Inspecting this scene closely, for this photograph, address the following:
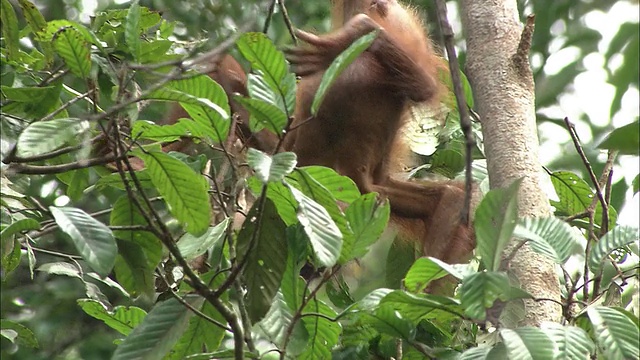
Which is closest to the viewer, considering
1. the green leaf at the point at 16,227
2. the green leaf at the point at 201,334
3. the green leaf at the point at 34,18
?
the green leaf at the point at 16,227

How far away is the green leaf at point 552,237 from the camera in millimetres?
1893

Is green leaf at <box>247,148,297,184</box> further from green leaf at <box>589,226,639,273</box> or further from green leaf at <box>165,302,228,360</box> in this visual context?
green leaf at <box>589,226,639,273</box>

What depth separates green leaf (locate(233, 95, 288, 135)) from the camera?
1880 millimetres

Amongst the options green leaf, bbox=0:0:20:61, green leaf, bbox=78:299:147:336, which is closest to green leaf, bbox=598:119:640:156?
green leaf, bbox=78:299:147:336

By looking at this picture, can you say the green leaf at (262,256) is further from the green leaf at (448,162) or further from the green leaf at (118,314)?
the green leaf at (448,162)

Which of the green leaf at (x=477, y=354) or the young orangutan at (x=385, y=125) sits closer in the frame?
the green leaf at (x=477, y=354)

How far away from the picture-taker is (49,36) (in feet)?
7.75

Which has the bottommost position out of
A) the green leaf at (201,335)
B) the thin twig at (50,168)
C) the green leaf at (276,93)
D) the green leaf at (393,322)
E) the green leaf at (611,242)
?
the green leaf at (201,335)

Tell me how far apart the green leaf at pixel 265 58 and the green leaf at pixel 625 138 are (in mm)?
1061

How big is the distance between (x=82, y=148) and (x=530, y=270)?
1172 mm

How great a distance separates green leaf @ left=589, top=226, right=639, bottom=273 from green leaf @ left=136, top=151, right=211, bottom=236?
866mm

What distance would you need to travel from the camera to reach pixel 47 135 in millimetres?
1851

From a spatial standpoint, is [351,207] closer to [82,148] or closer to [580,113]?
[82,148]

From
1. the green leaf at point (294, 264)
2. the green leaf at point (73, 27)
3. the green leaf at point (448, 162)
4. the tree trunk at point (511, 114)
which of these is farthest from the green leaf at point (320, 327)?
the green leaf at point (448, 162)
